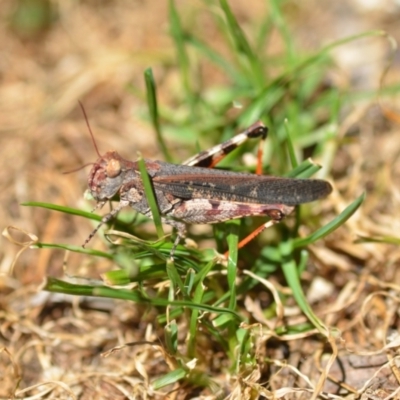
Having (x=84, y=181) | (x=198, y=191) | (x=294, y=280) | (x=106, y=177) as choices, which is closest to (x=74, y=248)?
(x=106, y=177)

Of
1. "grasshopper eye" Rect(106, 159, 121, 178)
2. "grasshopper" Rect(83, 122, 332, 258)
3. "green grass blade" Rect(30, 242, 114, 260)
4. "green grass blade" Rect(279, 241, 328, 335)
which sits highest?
"grasshopper eye" Rect(106, 159, 121, 178)

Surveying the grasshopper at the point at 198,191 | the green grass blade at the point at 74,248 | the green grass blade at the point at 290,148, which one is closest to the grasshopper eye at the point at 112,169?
the grasshopper at the point at 198,191

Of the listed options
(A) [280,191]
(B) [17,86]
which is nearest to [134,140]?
(B) [17,86]

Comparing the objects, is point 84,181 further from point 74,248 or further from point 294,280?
point 294,280

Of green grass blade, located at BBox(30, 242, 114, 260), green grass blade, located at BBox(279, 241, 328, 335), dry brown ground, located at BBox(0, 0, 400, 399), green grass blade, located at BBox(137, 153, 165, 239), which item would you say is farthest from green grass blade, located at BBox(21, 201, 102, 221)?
green grass blade, located at BBox(279, 241, 328, 335)

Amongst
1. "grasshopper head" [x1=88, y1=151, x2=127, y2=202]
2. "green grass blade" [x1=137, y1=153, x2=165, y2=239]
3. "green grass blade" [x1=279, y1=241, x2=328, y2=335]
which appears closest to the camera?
"green grass blade" [x1=137, y1=153, x2=165, y2=239]

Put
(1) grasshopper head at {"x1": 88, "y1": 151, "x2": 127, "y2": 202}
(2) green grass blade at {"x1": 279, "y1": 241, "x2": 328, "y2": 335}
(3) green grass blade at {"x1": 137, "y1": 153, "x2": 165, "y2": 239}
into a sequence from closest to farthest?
(3) green grass blade at {"x1": 137, "y1": 153, "x2": 165, "y2": 239} → (2) green grass blade at {"x1": 279, "y1": 241, "x2": 328, "y2": 335} → (1) grasshopper head at {"x1": 88, "y1": 151, "x2": 127, "y2": 202}

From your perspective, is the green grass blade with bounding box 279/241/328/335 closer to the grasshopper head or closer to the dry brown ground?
the dry brown ground
